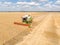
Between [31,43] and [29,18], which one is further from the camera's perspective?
[29,18]

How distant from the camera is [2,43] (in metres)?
3.70

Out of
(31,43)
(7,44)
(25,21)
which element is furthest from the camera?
(25,21)

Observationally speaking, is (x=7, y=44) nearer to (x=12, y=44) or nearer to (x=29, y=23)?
(x=12, y=44)

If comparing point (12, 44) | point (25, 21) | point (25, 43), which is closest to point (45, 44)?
point (25, 43)

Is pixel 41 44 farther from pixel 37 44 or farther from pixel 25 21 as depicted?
pixel 25 21

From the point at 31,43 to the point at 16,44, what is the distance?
353 mm

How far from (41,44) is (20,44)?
0.47 m

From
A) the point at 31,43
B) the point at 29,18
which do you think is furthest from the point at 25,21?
the point at 31,43

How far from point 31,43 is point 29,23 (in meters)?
3.14

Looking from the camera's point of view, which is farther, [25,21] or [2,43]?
[25,21]

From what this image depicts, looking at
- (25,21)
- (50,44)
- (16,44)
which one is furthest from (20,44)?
(25,21)

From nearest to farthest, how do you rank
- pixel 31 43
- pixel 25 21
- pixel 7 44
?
pixel 7 44
pixel 31 43
pixel 25 21

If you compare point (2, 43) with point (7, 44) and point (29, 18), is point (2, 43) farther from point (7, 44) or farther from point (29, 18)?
point (29, 18)

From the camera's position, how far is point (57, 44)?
3.98 metres
